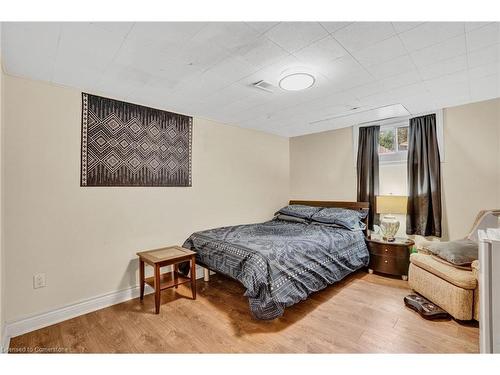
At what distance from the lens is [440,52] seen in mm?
1769

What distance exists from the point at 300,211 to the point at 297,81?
2.29 m

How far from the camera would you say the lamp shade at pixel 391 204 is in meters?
3.14

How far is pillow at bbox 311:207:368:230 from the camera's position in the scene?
132 inches

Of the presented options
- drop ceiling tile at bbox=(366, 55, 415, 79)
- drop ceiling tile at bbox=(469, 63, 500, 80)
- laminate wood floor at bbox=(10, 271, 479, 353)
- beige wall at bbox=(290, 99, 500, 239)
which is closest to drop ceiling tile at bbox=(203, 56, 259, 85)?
drop ceiling tile at bbox=(366, 55, 415, 79)

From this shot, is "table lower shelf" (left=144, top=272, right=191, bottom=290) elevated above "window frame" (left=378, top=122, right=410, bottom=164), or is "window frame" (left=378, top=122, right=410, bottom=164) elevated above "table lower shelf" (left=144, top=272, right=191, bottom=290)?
"window frame" (left=378, top=122, right=410, bottom=164)

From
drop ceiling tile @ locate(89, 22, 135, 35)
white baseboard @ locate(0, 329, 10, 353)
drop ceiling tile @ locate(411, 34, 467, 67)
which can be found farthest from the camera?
white baseboard @ locate(0, 329, 10, 353)

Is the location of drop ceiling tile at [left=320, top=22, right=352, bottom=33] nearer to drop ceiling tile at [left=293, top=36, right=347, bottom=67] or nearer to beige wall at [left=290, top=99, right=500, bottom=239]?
drop ceiling tile at [left=293, top=36, right=347, bottom=67]

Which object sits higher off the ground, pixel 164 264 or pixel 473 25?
pixel 473 25

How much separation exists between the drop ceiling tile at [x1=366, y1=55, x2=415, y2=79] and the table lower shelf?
2.61 m

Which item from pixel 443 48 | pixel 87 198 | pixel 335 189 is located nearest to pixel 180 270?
pixel 87 198

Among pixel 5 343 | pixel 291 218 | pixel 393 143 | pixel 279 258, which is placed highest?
pixel 393 143

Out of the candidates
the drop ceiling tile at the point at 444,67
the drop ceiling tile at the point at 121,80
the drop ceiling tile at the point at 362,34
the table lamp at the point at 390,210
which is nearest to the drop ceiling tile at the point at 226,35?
the drop ceiling tile at the point at 362,34

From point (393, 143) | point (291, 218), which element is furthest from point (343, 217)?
point (393, 143)

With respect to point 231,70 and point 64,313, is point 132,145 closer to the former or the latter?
point 231,70
